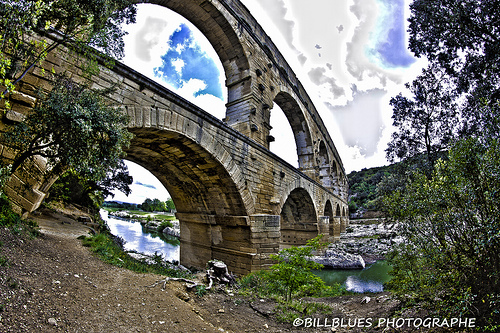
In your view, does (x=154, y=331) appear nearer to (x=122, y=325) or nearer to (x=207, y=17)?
(x=122, y=325)

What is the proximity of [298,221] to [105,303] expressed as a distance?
1141cm

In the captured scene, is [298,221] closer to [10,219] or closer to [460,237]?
[460,237]

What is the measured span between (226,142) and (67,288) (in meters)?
4.16

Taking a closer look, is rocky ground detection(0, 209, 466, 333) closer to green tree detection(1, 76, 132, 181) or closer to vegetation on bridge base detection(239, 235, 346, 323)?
vegetation on bridge base detection(239, 235, 346, 323)

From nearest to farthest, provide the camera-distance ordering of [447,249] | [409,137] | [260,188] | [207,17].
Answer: [447,249] < [260,188] < [207,17] < [409,137]

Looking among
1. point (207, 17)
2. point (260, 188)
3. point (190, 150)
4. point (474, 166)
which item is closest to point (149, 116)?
point (190, 150)

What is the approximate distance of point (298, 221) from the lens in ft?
43.1

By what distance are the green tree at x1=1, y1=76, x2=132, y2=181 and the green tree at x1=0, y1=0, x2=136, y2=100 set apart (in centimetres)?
33

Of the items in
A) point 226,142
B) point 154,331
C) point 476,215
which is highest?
point 226,142

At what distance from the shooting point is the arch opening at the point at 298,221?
12.4 meters

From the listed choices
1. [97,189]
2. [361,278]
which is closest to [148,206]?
[97,189]

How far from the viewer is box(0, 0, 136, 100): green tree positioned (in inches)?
83.9

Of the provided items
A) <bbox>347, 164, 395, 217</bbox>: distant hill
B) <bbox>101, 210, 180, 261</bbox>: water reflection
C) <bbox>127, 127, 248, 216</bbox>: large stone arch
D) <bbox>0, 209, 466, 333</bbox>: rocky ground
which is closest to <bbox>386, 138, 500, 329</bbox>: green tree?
<bbox>0, 209, 466, 333</bbox>: rocky ground

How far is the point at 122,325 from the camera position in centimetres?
248
